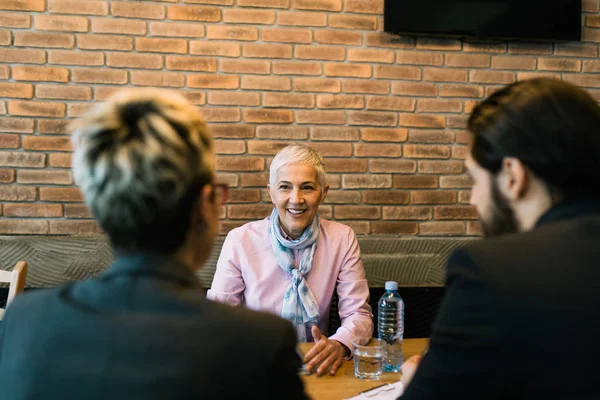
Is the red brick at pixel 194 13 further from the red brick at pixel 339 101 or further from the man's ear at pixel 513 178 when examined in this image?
the man's ear at pixel 513 178

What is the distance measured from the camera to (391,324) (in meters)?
2.19

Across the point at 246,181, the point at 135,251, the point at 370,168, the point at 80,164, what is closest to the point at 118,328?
the point at 135,251

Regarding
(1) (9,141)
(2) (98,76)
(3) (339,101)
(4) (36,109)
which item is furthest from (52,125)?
(3) (339,101)

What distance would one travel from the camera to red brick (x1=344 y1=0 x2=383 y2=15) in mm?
2674

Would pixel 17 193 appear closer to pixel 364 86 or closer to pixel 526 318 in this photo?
pixel 364 86

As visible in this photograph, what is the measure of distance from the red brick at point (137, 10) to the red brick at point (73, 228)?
3.27 ft

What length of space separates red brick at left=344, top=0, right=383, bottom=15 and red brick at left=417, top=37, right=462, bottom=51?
26 cm

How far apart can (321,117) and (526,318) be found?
202cm

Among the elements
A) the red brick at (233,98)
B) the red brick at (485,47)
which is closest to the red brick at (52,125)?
the red brick at (233,98)

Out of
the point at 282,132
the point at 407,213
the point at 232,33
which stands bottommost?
the point at 407,213

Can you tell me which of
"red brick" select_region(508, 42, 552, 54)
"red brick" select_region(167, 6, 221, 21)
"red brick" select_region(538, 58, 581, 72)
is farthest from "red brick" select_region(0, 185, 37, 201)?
"red brick" select_region(538, 58, 581, 72)

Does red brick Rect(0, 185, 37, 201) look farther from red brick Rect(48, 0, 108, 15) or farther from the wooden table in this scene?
the wooden table

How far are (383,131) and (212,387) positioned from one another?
224cm

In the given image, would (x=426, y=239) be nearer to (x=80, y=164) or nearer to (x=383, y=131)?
(x=383, y=131)
